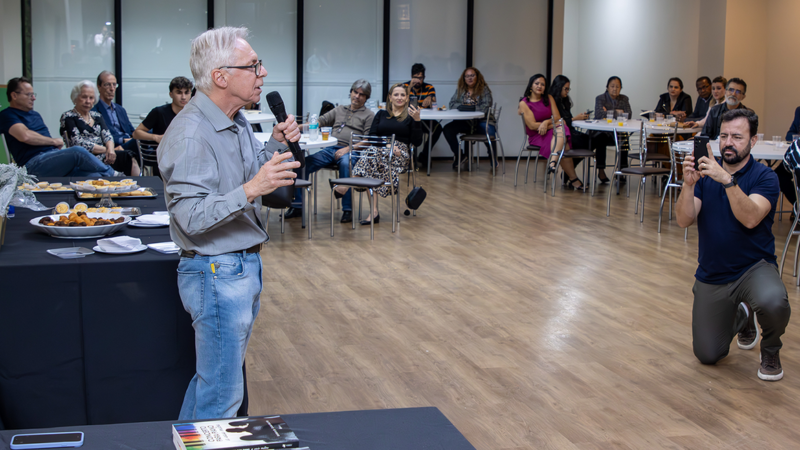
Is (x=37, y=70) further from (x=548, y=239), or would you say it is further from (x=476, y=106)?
(x=548, y=239)

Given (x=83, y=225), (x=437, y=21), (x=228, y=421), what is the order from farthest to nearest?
(x=437, y=21), (x=83, y=225), (x=228, y=421)

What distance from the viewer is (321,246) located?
6.05m

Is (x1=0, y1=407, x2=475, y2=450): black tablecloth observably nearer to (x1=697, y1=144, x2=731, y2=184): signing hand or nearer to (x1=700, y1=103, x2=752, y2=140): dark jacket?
(x1=697, y1=144, x2=731, y2=184): signing hand

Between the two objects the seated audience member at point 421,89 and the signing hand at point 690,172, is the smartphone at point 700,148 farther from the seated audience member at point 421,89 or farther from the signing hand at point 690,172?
the seated audience member at point 421,89

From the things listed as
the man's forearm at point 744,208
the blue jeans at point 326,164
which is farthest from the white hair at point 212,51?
the blue jeans at point 326,164

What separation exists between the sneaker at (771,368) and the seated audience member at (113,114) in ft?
19.8

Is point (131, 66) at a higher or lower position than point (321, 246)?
higher

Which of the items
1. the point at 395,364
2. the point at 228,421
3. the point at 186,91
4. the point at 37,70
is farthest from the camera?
the point at 37,70

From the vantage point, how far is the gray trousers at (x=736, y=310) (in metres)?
3.28

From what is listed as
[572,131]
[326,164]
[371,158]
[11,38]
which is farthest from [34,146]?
[572,131]

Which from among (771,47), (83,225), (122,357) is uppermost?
(771,47)

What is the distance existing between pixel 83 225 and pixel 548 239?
14.2 ft

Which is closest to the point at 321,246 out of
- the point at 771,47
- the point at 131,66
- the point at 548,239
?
the point at 548,239

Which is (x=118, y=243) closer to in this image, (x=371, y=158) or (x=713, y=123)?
(x=371, y=158)
